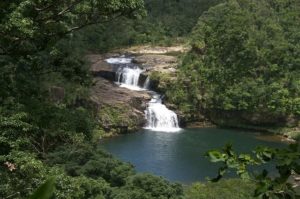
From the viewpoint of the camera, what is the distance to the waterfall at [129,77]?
40.2m

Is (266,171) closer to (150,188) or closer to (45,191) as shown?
(45,191)

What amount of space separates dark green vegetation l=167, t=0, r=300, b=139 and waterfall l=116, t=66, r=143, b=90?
3252mm

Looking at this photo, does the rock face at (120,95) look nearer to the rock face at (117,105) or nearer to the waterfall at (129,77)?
the rock face at (117,105)

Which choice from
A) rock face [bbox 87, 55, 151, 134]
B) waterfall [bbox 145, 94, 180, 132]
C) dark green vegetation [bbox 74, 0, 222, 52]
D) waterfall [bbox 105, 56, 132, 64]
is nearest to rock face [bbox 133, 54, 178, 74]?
waterfall [bbox 105, 56, 132, 64]

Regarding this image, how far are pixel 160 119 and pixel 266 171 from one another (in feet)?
113

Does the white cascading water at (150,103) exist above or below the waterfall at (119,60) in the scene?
below

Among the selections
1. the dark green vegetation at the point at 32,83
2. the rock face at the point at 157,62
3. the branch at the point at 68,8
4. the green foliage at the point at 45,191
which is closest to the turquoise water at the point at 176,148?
the rock face at the point at 157,62

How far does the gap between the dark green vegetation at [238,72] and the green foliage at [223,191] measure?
57.4 feet

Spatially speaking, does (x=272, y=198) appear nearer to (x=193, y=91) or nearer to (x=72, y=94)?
(x=72, y=94)

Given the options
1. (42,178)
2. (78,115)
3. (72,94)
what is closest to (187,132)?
(72,94)

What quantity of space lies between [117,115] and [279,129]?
11.3 m

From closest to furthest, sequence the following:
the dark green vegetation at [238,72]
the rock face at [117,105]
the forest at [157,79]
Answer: the forest at [157,79] → the rock face at [117,105] → the dark green vegetation at [238,72]

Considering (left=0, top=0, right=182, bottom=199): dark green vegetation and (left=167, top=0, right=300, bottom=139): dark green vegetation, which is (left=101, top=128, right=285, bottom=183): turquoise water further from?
(left=0, top=0, right=182, bottom=199): dark green vegetation

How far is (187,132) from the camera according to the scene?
34.1 metres
